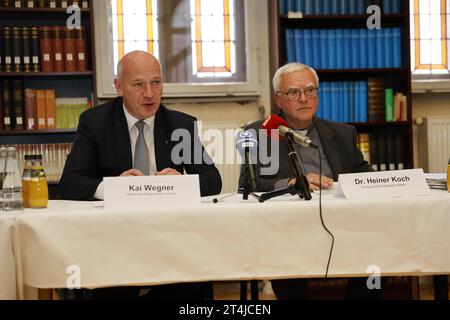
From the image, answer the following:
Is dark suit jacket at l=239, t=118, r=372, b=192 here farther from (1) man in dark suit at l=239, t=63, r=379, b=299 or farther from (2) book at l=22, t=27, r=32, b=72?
(2) book at l=22, t=27, r=32, b=72

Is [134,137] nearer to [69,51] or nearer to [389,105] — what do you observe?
[69,51]

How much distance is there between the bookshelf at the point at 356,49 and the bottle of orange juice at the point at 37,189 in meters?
2.32

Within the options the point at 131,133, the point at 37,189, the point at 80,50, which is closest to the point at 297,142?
the point at 37,189

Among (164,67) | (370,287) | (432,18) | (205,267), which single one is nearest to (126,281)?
(205,267)

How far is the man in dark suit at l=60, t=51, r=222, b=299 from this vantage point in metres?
2.66

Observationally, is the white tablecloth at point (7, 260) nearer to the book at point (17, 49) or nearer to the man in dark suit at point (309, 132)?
the man in dark suit at point (309, 132)

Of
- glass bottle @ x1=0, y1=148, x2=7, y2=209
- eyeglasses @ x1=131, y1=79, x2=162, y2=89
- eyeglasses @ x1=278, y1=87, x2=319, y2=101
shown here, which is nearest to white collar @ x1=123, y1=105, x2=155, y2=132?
eyeglasses @ x1=131, y1=79, x2=162, y2=89

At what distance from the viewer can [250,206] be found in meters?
1.88

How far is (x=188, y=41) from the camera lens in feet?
14.3

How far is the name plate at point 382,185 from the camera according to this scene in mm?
1994

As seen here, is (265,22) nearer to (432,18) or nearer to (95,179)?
(432,18)

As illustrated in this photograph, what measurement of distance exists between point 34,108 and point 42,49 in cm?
38

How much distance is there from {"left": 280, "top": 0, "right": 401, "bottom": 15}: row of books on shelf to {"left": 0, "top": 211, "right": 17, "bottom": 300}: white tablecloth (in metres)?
2.77

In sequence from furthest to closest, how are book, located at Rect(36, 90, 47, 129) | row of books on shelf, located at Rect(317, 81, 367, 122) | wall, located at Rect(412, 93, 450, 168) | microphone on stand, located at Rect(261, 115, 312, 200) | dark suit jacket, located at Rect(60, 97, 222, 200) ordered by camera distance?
wall, located at Rect(412, 93, 450, 168) < row of books on shelf, located at Rect(317, 81, 367, 122) < book, located at Rect(36, 90, 47, 129) < dark suit jacket, located at Rect(60, 97, 222, 200) < microphone on stand, located at Rect(261, 115, 312, 200)
